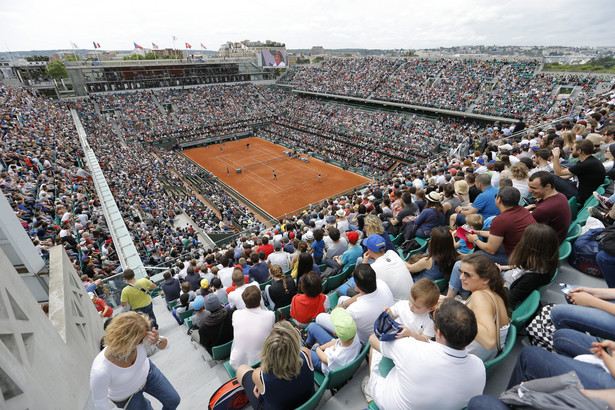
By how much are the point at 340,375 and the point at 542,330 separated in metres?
2.24

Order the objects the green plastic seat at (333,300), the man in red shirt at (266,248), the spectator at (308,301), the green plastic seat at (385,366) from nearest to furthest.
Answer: the green plastic seat at (385,366) → the spectator at (308,301) → the green plastic seat at (333,300) → the man in red shirt at (266,248)

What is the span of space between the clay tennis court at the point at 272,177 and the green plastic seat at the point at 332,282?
2128 cm

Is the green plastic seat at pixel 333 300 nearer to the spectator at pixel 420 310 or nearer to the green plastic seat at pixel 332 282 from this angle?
the green plastic seat at pixel 332 282

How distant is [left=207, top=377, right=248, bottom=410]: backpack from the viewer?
325 centimetres

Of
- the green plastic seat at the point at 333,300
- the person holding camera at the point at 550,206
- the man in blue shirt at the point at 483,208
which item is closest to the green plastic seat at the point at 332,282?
the green plastic seat at the point at 333,300

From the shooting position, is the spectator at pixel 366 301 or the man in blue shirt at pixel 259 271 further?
the man in blue shirt at pixel 259 271

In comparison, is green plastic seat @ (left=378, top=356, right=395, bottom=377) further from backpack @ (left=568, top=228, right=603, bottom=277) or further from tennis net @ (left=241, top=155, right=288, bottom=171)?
tennis net @ (left=241, top=155, right=288, bottom=171)

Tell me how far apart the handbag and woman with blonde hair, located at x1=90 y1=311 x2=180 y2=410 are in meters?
4.13

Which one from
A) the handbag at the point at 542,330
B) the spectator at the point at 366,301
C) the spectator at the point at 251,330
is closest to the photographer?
the handbag at the point at 542,330

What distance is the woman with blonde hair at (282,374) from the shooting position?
8.74 ft

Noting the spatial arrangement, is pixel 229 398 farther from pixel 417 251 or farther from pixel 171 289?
pixel 171 289

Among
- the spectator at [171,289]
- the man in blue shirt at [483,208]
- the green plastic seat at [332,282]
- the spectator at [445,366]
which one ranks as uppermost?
the spectator at [445,366]

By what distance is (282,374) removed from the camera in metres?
2.70

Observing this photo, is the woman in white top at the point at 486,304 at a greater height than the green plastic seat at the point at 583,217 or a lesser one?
greater
